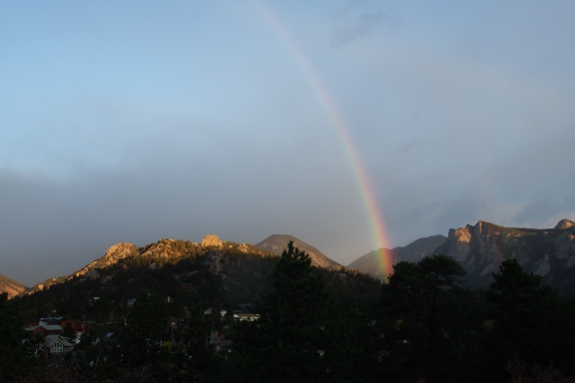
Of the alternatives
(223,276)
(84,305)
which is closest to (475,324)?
(84,305)

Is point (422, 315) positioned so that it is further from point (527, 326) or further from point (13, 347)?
point (13, 347)

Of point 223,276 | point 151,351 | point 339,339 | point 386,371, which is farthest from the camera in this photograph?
point 223,276

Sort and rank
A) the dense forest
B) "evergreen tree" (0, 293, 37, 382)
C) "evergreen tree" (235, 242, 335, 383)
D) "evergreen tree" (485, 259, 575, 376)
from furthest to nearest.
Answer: "evergreen tree" (485, 259, 575, 376) → "evergreen tree" (0, 293, 37, 382) → the dense forest → "evergreen tree" (235, 242, 335, 383)

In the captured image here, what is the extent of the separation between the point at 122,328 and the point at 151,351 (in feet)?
9.74

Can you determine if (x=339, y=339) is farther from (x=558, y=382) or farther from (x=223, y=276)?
(x=223, y=276)

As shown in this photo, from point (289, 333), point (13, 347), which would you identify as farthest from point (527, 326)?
point (13, 347)

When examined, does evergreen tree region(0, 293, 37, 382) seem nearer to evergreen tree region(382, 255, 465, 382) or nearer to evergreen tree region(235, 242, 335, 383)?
evergreen tree region(235, 242, 335, 383)

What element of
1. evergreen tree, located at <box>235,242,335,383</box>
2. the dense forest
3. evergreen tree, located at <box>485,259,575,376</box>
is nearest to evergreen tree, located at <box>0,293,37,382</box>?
the dense forest

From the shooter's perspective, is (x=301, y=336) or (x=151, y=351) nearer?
(x=301, y=336)

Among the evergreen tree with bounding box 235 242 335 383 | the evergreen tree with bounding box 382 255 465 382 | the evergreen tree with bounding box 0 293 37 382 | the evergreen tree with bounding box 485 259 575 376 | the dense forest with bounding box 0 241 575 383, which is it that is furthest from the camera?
the evergreen tree with bounding box 382 255 465 382

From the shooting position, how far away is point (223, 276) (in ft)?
590

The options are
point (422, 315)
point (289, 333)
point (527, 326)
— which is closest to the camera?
point (289, 333)

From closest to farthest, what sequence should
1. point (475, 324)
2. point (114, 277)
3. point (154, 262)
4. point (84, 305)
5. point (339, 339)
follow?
1. point (339, 339)
2. point (475, 324)
3. point (84, 305)
4. point (114, 277)
5. point (154, 262)

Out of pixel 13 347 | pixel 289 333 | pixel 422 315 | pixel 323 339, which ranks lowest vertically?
pixel 323 339
